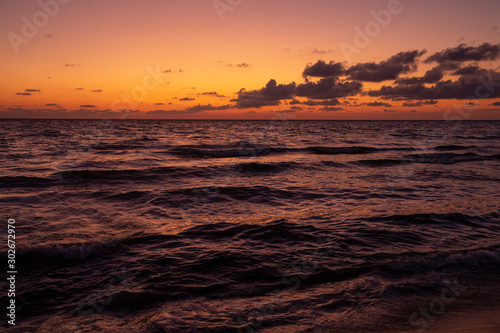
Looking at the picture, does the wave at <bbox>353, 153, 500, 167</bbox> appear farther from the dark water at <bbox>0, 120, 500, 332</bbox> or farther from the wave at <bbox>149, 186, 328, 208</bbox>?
the wave at <bbox>149, 186, 328, 208</bbox>

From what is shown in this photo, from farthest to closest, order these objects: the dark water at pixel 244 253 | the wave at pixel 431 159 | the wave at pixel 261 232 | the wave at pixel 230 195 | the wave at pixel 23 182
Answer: the wave at pixel 431 159, the wave at pixel 23 182, the wave at pixel 230 195, the wave at pixel 261 232, the dark water at pixel 244 253

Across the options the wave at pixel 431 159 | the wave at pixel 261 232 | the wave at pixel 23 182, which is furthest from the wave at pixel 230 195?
the wave at pixel 431 159

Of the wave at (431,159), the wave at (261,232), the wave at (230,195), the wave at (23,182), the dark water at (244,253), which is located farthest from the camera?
the wave at (431,159)

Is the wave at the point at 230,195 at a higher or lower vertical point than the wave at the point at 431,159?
lower

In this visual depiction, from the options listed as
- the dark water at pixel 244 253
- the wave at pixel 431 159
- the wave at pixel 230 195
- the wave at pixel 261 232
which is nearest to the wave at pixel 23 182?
the dark water at pixel 244 253

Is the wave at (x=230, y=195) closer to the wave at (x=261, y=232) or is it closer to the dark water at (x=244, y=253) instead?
the dark water at (x=244, y=253)

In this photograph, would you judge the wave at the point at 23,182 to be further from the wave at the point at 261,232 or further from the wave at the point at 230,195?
the wave at the point at 261,232

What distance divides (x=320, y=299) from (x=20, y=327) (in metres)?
4.88

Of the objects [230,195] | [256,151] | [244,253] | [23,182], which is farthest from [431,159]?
[23,182]

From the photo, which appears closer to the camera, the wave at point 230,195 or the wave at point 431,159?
the wave at point 230,195

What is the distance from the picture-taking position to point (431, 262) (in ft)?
22.8

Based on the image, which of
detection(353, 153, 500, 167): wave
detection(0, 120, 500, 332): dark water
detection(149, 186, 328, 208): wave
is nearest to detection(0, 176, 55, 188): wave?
detection(0, 120, 500, 332): dark water

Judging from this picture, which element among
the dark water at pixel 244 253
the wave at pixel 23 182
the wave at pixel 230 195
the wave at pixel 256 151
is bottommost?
the dark water at pixel 244 253

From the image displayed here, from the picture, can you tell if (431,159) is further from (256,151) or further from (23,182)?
(23,182)
